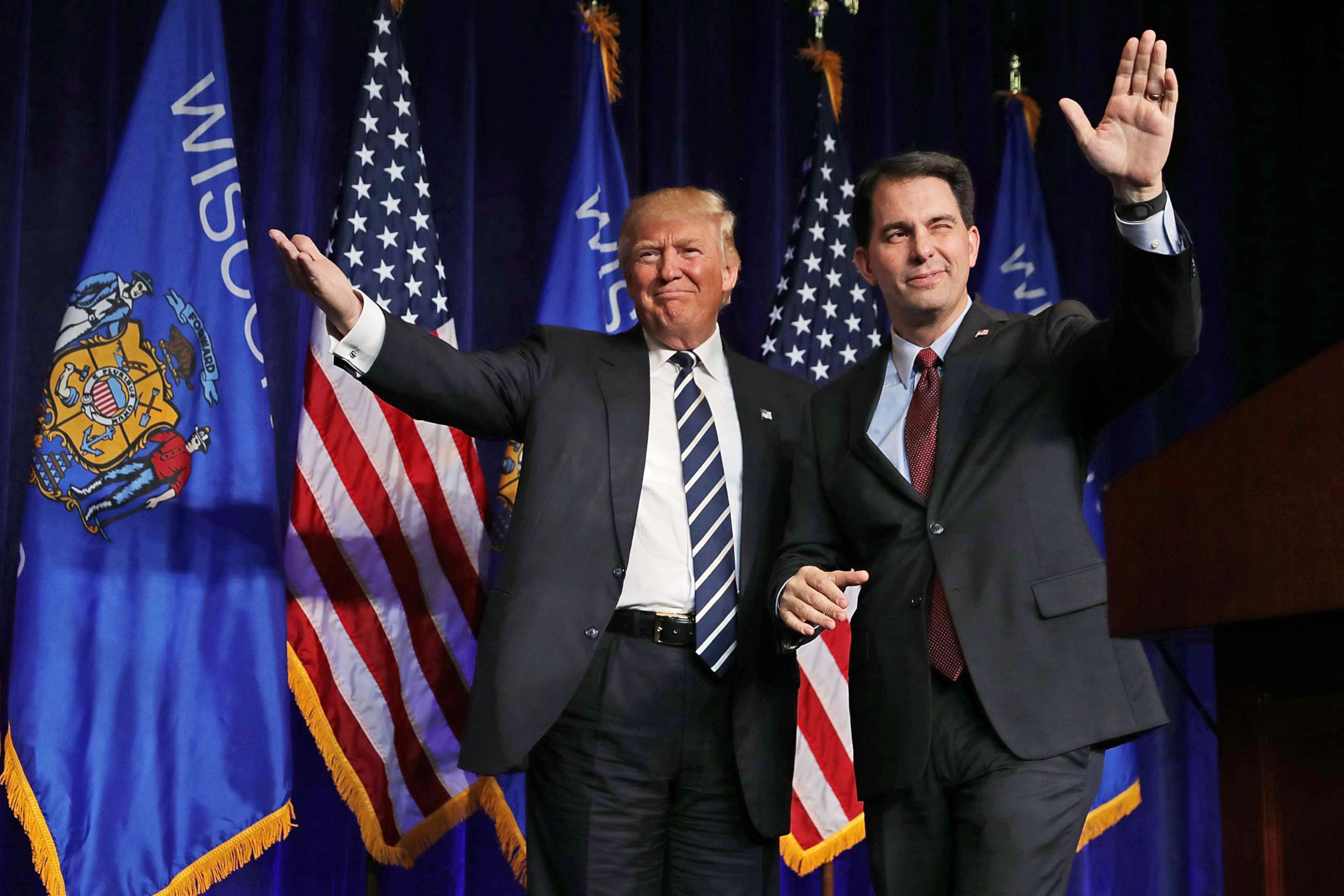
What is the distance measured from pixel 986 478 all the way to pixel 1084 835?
197 cm

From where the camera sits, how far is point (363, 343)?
2162 millimetres

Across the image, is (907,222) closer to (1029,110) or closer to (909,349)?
(909,349)

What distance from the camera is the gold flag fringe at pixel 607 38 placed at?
134 inches

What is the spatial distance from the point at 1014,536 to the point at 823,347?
5.90ft

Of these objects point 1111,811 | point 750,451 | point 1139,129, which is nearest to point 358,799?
point 750,451

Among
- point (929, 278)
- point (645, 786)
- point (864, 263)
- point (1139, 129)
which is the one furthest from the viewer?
point (645, 786)

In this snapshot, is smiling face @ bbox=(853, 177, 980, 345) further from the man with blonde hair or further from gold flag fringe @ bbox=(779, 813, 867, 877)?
gold flag fringe @ bbox=(779, 813, 867, 877)

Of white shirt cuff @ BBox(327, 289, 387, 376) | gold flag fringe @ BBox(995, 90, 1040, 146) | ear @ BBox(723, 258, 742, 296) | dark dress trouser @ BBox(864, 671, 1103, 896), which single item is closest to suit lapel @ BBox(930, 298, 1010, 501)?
dark dress trouser @ BBox(864, 671, 1103, 896)

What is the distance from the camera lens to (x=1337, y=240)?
408 centimetres

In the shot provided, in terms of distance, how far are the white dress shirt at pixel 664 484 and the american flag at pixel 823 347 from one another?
93 centimetres

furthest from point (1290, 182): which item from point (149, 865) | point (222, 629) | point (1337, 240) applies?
point (149, 865)

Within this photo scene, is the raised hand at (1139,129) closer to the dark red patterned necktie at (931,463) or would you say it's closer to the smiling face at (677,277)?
the dark red patterned necktie at (931,463)

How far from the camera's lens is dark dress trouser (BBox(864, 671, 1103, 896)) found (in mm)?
1617

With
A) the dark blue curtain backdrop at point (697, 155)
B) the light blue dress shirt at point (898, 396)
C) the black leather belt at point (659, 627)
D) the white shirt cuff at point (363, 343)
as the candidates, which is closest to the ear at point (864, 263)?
the light blue dress shirt at point (898, 396)
